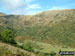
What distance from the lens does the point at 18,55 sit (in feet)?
66.2

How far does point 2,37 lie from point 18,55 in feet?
111

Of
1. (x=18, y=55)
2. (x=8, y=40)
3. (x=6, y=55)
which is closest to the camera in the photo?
(x=6, y=55)

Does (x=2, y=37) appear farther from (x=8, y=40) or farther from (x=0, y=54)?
(x=0, y=54)

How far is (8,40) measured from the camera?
51.0m

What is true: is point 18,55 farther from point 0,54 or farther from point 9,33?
point 9,33

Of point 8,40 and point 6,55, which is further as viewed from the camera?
point 8,40

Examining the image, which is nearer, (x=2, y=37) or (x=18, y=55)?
(x=18, y=55)

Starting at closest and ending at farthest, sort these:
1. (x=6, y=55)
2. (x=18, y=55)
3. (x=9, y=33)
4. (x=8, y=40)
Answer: (x=6, y=55)
(x=18, y=55)
(x=8, y=40)
(x=9, y=33)

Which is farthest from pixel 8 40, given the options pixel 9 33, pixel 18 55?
pixel 18 55

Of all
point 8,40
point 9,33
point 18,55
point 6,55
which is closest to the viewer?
point 6,55

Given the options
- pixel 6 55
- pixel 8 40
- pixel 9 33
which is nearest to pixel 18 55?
pixel 6 55

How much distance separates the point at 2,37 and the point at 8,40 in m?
3.11

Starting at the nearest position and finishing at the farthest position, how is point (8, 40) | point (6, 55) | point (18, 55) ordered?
point (6, 55) < point (18, 55) < point (8, 40)

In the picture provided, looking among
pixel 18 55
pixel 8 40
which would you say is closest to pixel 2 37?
pixel 8 40
